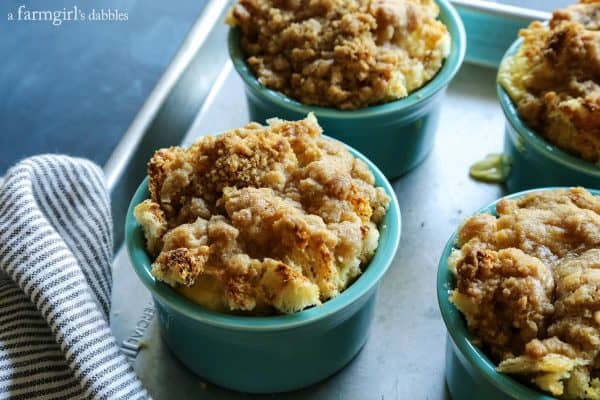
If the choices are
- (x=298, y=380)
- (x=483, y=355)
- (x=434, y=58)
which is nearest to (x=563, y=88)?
(x=434, y=58)

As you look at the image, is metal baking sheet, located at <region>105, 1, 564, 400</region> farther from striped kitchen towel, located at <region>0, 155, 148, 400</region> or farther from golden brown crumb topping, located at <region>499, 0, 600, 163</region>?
golden brown crumb topping, located at <region>499, 0, 600, 163</region>

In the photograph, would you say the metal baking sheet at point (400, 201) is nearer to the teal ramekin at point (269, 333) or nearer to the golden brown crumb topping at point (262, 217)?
the teal ramekin at point (269, 333)

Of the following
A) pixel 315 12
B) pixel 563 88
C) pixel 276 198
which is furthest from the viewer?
pixel 315 12

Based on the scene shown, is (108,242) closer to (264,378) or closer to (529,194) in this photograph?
(264,378)

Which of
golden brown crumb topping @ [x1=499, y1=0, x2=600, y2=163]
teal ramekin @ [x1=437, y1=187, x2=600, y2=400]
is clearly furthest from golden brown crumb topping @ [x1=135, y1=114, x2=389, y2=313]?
golden brown crumb topping @ [x1=499, y1=0, x2=600, y2=163]

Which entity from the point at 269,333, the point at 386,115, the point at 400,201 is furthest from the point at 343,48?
the point at 269,333
